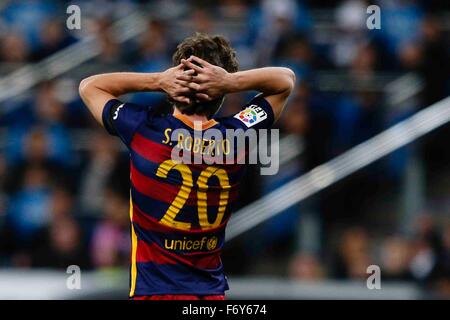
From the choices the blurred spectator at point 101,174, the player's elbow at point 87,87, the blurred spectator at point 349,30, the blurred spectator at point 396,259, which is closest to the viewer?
the player's elbow at point 87,87

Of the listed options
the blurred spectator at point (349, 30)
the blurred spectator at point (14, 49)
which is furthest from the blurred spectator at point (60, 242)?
the blurred spectator at point (349, 30)

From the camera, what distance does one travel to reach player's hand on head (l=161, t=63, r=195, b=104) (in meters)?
5.25

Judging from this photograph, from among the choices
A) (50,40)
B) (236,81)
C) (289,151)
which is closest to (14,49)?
(50,40)

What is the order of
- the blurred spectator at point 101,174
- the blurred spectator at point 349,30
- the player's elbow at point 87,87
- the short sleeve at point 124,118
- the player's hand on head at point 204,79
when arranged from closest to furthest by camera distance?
the player's hand on head at point 204,79, the short sleeve at point 124,118, the player's elbow at point 87,87, the blurred spectator at point 101,174, the blurred spectator at point 349,30

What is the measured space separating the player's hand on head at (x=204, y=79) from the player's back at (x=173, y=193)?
0.15 metres

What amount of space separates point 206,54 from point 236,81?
0.19 metres

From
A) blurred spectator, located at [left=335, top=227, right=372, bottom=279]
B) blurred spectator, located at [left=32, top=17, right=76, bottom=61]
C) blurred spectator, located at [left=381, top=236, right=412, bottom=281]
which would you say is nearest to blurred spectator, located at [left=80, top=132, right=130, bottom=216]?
blurred spectator, located at [left=32, top=17, right=76, bottom=61]

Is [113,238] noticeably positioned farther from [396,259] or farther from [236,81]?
[236,81]

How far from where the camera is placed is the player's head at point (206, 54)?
210 inches

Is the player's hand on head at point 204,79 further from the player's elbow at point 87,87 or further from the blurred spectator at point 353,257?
the blurred spectator at point 353,257

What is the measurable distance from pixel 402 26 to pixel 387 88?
0.91 meters

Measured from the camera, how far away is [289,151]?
11.0m

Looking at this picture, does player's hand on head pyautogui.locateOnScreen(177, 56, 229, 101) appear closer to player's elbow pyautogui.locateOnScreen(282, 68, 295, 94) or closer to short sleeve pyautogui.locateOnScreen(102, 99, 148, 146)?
short sleeve pyautogui.locateOnScreen(102, 99, 148, 146)

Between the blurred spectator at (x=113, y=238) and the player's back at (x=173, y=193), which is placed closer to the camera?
the player's back at (x=173, y=193)
